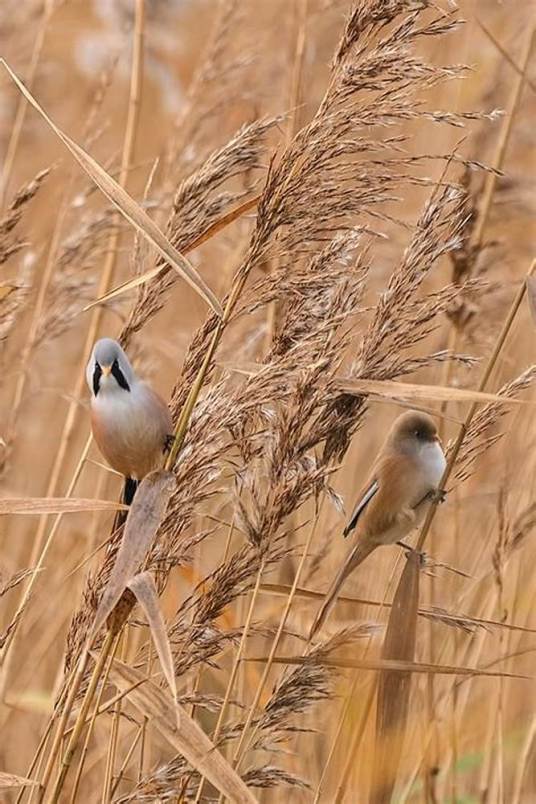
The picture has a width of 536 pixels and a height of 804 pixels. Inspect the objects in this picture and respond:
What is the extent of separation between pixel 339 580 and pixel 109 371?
482 mm

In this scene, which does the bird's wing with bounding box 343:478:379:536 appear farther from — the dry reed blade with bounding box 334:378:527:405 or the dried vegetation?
the dry reed blade with bounding box 334:378:527:405

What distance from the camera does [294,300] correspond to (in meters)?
1.58

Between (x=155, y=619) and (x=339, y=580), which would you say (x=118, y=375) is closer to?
(x=155, y=619)

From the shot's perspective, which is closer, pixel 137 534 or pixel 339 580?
pixel 137 534

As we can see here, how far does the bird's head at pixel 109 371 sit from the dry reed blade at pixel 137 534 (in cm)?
17

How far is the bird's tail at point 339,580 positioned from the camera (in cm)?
171

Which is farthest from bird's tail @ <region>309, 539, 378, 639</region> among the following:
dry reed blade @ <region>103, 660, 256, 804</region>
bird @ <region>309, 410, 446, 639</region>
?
dry reed blade @ <region>103, 660, 256, 804</region>

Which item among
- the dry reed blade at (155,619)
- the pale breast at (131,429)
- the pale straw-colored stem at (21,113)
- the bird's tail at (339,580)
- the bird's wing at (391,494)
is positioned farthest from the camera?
the pale straw-colored stem at (21,113)

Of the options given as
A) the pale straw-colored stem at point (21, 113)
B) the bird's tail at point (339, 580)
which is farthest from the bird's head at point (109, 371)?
the pale straw-colored stem at point (21, 113)

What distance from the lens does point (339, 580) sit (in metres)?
1.75

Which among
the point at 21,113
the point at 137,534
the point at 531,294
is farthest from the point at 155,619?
the point at 21,113

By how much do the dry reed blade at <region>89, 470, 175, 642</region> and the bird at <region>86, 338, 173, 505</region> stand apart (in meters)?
0.10

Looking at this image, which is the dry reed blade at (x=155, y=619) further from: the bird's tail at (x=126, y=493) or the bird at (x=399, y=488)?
the bird at (x=399, y=488)

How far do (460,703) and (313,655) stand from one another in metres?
0.86
